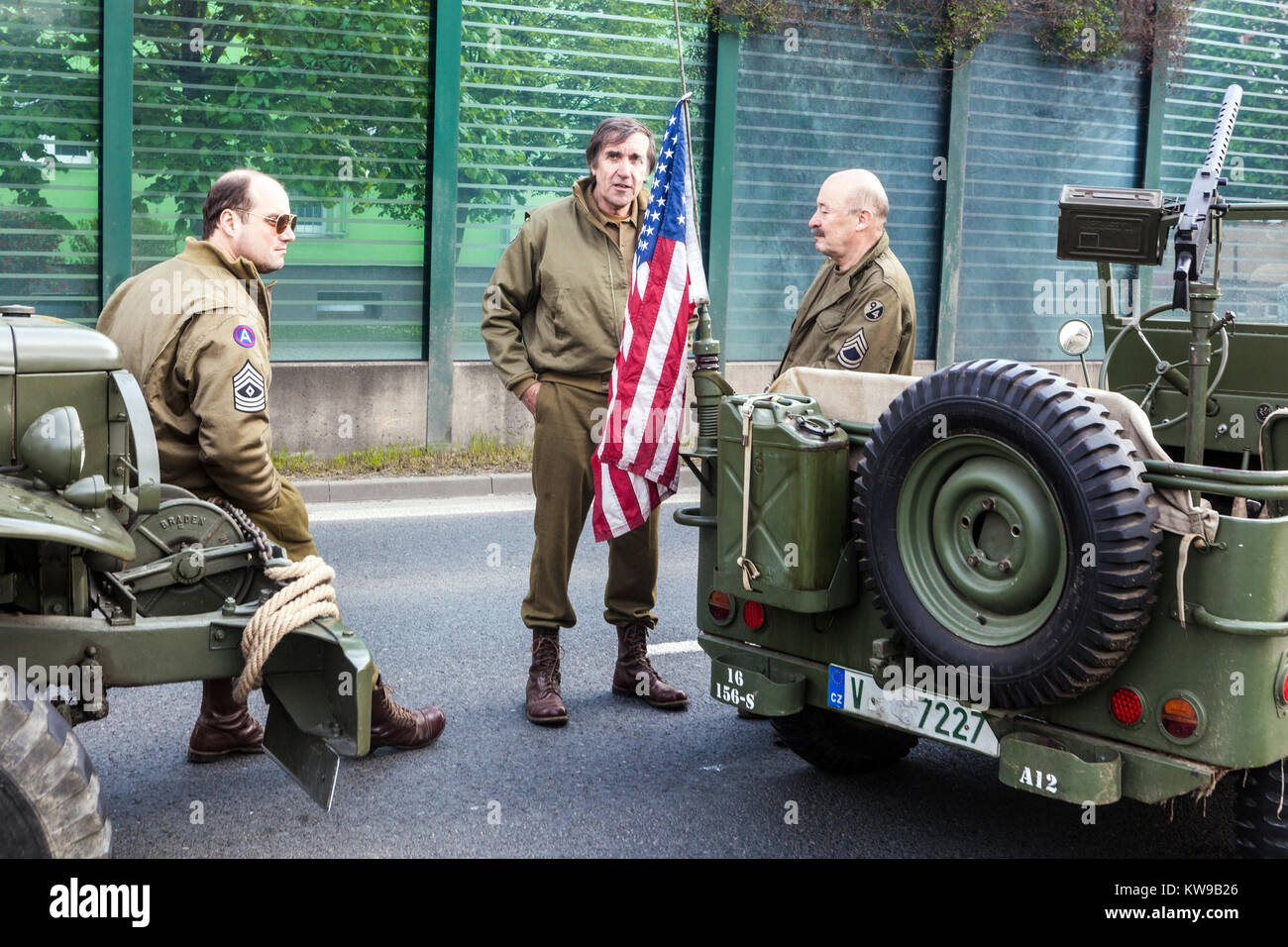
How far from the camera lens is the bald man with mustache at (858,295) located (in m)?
5.10

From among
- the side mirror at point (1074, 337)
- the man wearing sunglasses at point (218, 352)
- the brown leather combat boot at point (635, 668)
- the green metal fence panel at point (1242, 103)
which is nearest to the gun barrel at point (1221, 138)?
the side mirror at point (1074, 337)

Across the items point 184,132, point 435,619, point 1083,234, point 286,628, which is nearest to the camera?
point 286,628

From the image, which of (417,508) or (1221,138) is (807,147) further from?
(1221,138)

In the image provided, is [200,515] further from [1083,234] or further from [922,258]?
[922,258]

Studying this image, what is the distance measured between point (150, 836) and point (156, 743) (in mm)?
818

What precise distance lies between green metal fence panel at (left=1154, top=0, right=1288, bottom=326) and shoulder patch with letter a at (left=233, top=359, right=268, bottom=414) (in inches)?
515

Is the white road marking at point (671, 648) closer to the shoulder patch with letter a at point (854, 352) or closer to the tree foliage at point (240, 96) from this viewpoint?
the shoulder patch with letter a at point (854, 352)

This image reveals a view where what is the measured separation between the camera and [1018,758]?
357 centimetres

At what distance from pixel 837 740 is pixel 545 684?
3.97ft

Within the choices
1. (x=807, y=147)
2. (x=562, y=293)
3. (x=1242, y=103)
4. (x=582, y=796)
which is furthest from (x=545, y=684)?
(x=1242, y=103)

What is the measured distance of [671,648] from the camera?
6.24m

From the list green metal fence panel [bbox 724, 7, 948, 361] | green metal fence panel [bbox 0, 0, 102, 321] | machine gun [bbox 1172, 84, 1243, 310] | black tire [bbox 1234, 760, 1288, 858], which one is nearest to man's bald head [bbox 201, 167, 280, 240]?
machine gun [bbox 1172, 84, 1243, 310]

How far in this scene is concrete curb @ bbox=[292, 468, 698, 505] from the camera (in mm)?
9617
